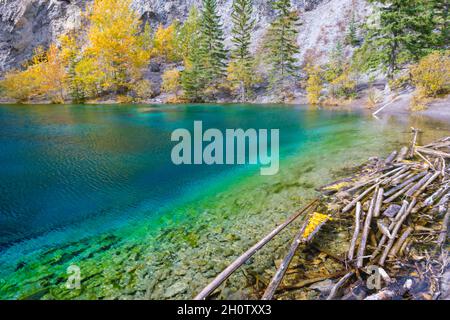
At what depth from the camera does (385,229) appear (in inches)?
308

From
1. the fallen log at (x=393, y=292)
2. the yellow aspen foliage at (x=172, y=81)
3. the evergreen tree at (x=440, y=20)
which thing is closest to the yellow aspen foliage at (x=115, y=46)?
the yellow aspen foliage at (x=172, y=81)

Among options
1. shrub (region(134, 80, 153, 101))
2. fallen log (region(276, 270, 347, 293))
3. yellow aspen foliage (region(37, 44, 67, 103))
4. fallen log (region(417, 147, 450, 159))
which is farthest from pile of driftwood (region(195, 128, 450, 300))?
yellow aspen foliage (region(37, 44, 67, 103))

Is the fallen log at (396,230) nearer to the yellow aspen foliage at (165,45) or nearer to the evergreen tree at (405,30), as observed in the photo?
the evergreen tree at (405,30)

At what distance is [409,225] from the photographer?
834 cm

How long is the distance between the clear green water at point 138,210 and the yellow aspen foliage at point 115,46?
5870cm

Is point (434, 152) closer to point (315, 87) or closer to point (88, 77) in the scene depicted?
point (315, 87)

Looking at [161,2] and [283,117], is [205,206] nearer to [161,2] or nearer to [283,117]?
[283,117]

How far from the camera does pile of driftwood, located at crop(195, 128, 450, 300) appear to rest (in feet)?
19.7

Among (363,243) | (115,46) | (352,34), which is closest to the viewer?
(363,243)

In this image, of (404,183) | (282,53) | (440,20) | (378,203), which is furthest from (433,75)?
(282,53)

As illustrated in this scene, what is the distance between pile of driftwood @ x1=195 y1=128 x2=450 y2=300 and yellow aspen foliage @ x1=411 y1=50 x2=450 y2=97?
29663 mm

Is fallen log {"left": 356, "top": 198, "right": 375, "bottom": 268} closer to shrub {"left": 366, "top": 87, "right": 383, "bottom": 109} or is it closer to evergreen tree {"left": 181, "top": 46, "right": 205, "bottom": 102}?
shrub {"left": 366, "top": 87, "right": 383, "bottom": 109}

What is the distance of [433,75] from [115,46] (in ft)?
247

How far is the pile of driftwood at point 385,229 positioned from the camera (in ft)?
19.7
